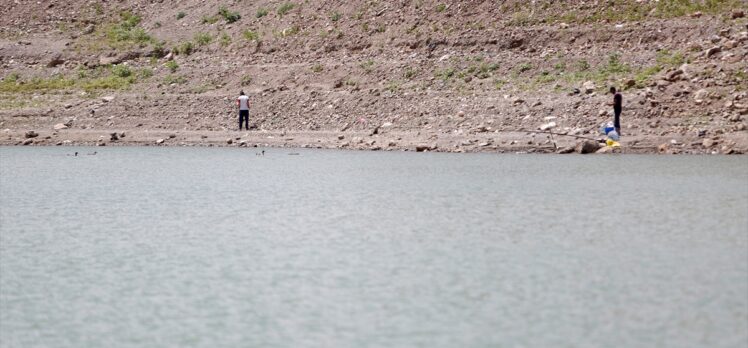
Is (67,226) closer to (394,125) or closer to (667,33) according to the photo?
(394,125)

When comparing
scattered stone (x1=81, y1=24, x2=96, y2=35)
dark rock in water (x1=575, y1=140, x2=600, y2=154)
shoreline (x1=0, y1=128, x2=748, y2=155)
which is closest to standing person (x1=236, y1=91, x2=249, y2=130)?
shoreline (x1=0, y1=128, x2=748, y2=155)

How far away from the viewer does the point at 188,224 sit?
18703 mm

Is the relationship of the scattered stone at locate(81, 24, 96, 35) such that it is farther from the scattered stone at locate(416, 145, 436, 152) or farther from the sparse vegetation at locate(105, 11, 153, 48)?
the scattered stone at locate(416, 145, 436, 152)

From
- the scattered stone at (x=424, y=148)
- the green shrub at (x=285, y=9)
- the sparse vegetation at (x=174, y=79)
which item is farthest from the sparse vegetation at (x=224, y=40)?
the scattered stone at (x=424, y=148)

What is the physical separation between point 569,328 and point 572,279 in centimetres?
239

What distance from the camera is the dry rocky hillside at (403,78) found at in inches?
1259

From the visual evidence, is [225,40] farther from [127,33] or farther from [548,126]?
[548,126]

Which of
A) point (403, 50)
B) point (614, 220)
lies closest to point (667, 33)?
point (403, 50)

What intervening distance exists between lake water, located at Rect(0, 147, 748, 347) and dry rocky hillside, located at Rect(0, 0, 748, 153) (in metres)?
5.43

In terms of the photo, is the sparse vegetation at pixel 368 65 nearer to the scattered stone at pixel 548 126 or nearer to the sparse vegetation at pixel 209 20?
the scattered stone at pixel 548 126

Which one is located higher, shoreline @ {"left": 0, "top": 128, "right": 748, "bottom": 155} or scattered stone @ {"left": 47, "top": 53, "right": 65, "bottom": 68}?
scattered stone @ {"left": 47, "top": 53, "right": 65, "bottom": 68}

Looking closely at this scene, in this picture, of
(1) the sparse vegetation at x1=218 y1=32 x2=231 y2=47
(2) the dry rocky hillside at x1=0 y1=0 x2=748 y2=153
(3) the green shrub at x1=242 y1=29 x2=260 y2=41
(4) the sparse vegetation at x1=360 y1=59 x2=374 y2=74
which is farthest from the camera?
(1) the sparse vegetation at x1=218 y1=32 x2=231 y2=47

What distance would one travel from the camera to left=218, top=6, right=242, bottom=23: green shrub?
4944cm

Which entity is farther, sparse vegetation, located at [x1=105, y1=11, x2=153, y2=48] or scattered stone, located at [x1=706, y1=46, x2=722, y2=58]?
sparse vegetation, located at [x1=105, y1=11, x2=153, y2=48]
